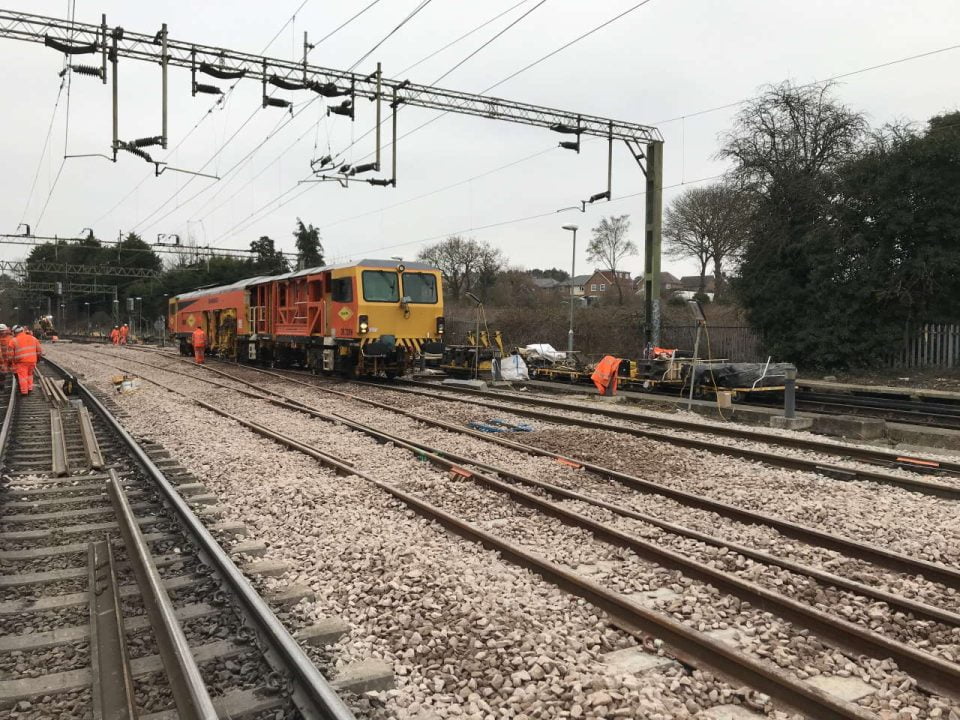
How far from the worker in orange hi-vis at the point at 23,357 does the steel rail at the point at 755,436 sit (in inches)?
358

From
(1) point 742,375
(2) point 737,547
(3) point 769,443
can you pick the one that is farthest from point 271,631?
(1) point 742,375

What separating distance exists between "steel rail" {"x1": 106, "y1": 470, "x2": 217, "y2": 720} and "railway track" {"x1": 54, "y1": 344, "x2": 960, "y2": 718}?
2287 millimetres

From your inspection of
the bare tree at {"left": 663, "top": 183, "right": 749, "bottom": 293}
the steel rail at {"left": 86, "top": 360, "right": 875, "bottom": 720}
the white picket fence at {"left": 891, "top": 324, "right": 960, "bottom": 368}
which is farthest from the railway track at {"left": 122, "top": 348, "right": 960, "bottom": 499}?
the bare tree at {"left": 663, "top": 183, "right": 749, "bottom": 293}

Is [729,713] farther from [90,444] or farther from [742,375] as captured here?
[742,375]

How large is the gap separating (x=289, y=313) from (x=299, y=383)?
3.76 meters

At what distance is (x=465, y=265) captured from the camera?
57344 millimetres

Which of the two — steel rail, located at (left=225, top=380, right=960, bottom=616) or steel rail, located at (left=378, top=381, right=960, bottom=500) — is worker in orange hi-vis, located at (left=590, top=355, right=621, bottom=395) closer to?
steel rail, located at (left=378, top=381, right=960, bottom=500)

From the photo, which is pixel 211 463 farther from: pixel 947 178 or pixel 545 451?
pixel 947 178

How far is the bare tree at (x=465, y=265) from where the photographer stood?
55.9m

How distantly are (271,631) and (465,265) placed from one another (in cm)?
5453

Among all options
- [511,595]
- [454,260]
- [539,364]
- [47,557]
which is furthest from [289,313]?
[454,260]

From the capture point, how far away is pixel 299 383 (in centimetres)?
1891

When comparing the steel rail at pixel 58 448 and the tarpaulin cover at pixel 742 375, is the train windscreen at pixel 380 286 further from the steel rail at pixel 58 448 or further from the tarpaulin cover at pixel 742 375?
the tarpaulin cover at pixel 742 375

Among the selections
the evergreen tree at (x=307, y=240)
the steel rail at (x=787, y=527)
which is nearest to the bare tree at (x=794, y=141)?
the steel rail at (x=787, y=527)
